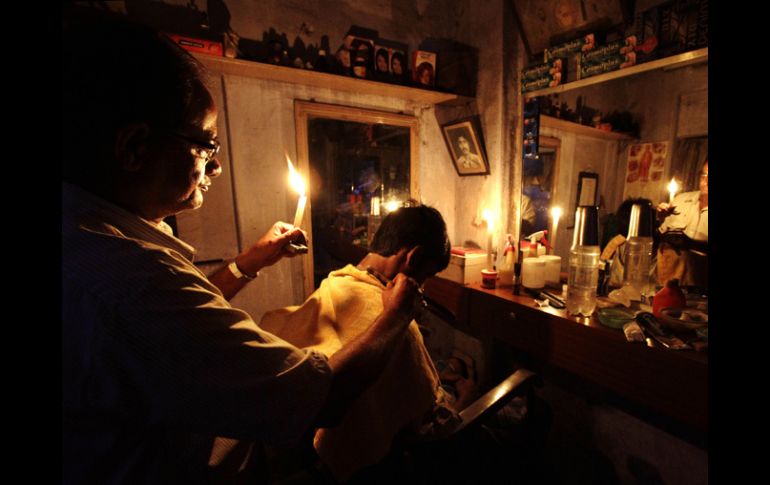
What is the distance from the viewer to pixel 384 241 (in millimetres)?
1733

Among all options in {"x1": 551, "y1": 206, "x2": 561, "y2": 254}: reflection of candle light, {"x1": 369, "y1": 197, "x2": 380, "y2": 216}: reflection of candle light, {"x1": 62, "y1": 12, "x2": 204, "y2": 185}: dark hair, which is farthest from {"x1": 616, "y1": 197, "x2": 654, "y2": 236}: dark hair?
{"x1": 62, "y1": 12, "x2": 204, "y2": 185}: dark hair

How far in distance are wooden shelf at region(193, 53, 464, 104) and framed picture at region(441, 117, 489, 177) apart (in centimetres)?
25

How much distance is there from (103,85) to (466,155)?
271 centimetres

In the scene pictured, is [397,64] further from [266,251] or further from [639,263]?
[639,263]

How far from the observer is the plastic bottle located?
2510 mm

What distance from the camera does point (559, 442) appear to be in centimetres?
245

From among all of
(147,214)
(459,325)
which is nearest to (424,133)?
(459,325)

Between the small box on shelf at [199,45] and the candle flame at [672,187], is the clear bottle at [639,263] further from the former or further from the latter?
the small box on shelf at [199,45]

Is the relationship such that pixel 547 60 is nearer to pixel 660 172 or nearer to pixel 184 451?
pixel 660 172

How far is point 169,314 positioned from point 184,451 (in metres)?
0.41

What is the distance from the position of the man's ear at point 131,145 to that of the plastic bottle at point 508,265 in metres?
2.40

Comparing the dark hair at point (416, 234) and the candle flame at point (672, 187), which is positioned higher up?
the candle flame at point (672, 187)

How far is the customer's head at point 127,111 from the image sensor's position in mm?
717

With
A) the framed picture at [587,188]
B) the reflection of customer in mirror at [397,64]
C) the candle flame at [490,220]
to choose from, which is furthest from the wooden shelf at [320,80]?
the framed picture at [587,188]
